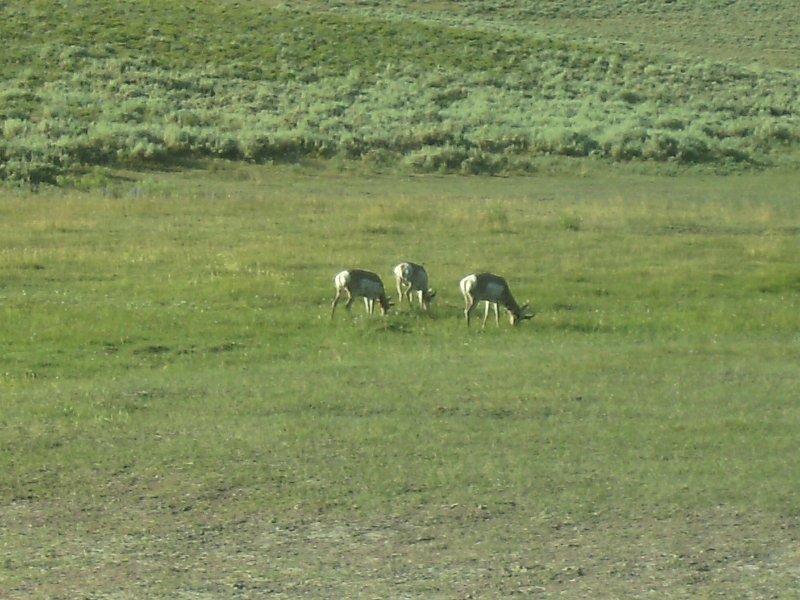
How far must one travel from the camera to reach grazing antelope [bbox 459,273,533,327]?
16.7 meters

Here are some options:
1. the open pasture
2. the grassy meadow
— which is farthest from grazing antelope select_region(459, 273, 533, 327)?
the grassy meadow

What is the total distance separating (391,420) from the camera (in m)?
11.7

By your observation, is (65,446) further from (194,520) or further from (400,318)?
(400,318)

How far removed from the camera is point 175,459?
1026cm

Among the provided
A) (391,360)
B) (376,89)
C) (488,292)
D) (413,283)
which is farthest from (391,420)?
(376,89)

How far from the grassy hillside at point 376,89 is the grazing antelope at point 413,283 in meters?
18.7

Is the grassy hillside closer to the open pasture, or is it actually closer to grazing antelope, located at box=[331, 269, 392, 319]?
the open pasture

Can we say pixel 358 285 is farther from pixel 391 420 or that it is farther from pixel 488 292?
pixel 391 420

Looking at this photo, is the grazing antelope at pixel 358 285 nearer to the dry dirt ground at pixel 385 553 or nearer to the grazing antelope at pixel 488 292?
the grazing antelope at pixel 488 292

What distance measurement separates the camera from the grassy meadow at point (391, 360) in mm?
8117

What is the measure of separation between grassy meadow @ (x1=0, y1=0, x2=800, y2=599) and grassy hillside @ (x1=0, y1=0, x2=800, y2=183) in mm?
287

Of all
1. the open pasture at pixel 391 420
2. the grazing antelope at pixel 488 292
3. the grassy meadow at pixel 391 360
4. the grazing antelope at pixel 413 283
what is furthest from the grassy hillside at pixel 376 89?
the grazing antelope at pixel 488 292

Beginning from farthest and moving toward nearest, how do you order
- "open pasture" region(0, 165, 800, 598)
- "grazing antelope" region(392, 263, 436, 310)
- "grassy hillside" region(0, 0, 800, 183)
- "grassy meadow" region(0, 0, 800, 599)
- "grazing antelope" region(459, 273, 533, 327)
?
"grassy hillside" region(0, 0, 800, 183) → "grazing antelope" region(392, 263, 436, 310) → "grazing antelope" region(459, 273, 533, 327) → "grassy meadow" region(0, 0, 800, 599) → "open pasture" region(0, 165, 800, 598)

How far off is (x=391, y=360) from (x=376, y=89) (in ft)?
132
